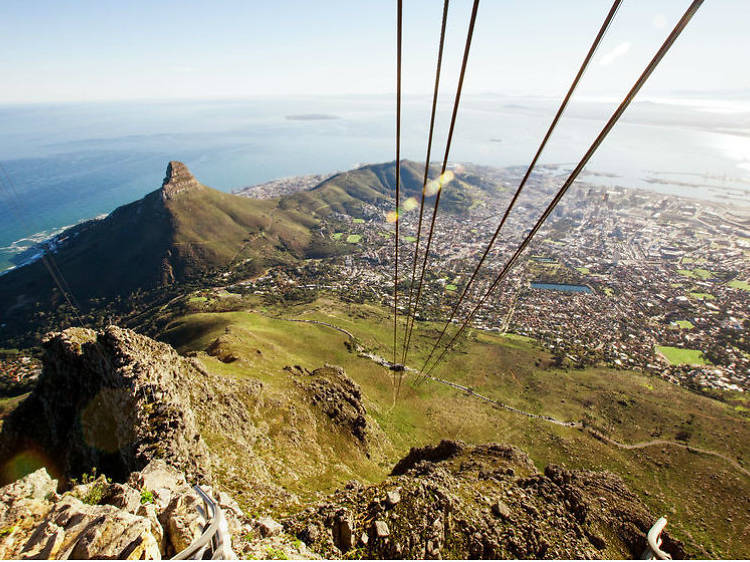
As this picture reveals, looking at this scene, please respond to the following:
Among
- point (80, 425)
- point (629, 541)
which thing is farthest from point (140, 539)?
point (629, 541)

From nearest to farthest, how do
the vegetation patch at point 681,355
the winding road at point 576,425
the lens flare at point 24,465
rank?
1. the lens flare at point 24,465
2. the winding road at point 576,425
3. the vegetation patch at point 681,355

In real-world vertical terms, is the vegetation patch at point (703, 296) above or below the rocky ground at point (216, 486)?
below

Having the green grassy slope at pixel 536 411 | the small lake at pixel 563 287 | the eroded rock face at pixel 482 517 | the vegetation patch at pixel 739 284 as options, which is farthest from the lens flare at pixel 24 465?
the vegetation patch at pixel 739 284

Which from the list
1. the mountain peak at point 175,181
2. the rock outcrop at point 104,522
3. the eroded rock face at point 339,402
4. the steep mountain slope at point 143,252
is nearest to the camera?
the rock outcrop at point 104,522

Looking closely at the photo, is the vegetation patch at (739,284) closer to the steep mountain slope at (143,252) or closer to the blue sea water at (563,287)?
the blue sea water at (563,287)

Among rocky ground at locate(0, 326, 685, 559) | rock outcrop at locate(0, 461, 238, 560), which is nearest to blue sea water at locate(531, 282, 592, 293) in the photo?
rocky ground at locate(0, 326, 685, 559)

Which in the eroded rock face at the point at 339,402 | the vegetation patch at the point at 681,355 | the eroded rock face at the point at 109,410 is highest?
the eroded rock face at the point at 109,410

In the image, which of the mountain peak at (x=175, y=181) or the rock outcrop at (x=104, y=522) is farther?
the mountain peak at (x=175, y=181)
